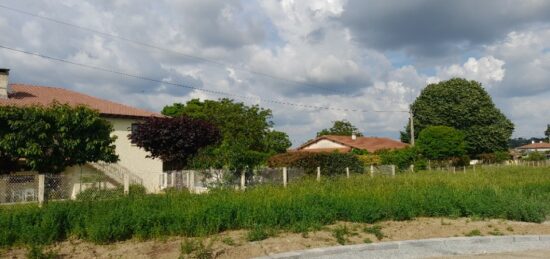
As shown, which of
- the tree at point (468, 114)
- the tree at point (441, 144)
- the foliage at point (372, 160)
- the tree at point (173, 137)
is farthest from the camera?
the tree at point (468, 114)

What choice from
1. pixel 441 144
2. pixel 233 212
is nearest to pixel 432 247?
pixel 233 212

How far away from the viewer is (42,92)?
113 feet

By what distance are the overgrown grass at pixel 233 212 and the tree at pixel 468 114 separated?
53761 mm

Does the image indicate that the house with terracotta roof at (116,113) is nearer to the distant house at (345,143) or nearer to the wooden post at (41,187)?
the wooden post at (41,187)

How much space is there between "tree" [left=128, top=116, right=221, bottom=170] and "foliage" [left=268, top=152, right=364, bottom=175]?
14.3ft

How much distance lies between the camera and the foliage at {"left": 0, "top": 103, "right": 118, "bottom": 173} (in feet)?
65.1

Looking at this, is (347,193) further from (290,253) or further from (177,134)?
(177,134)

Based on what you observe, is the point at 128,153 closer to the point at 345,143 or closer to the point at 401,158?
the point at 401,158

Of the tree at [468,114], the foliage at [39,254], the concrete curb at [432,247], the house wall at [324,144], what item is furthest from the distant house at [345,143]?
the foliage at [39,254]

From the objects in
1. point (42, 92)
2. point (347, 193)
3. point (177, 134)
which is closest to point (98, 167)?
point (177, 134)

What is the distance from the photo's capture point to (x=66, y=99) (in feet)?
112

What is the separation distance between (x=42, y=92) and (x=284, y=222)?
98.3 ft

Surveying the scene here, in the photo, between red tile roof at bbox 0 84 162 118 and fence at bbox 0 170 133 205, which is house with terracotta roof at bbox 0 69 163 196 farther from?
fence at bbox 0 170 133 205

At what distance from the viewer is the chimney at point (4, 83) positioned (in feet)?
102
